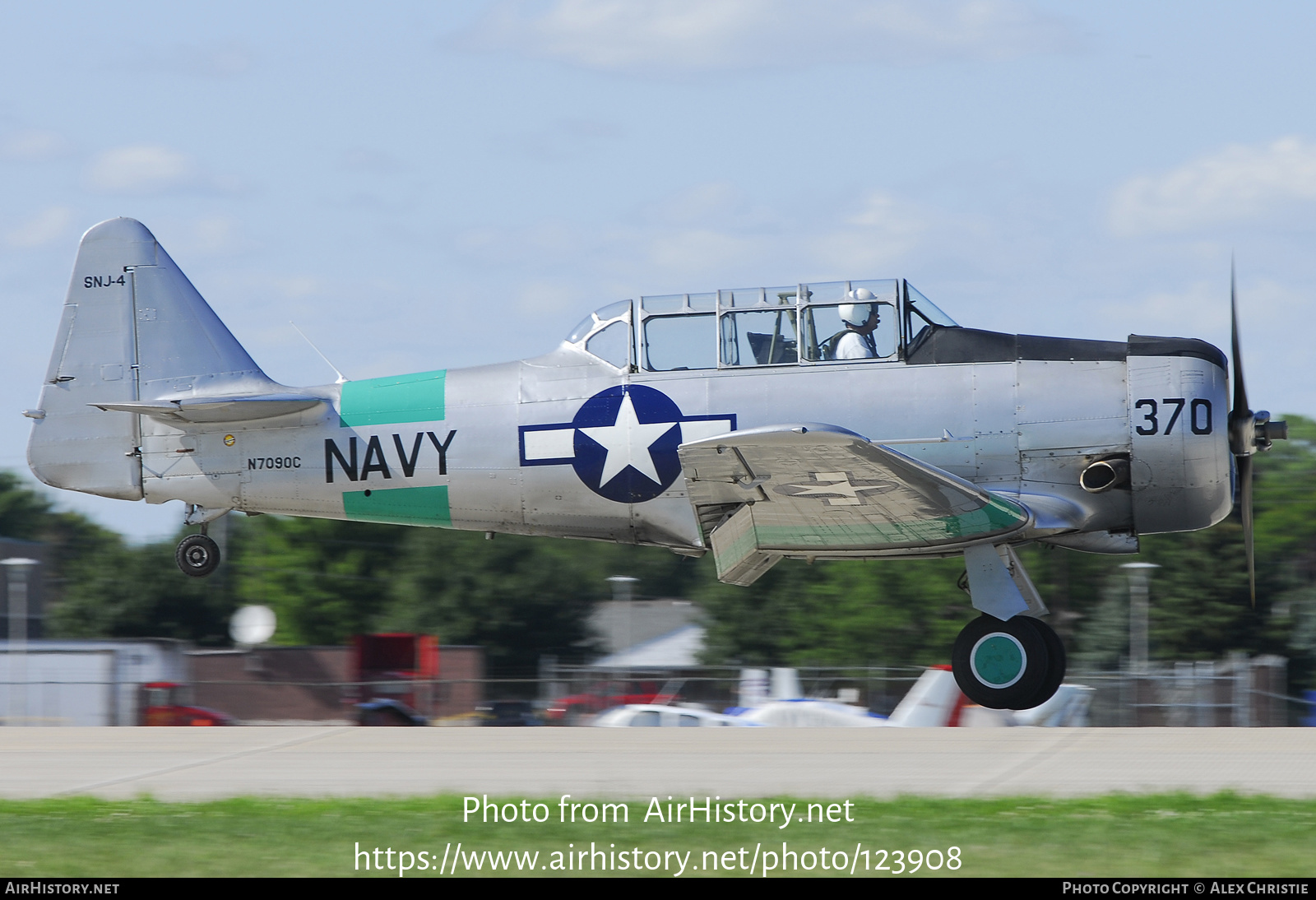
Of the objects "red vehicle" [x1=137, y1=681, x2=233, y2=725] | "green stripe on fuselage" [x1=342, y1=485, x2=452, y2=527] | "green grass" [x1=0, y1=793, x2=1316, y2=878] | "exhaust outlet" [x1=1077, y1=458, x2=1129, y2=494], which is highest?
"exhaust outlet" [x1=1077, y1=458, x2=1129, y2=494]

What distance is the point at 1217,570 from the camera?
4200cm

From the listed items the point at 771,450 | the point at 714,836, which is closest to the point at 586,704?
the point at 771,450

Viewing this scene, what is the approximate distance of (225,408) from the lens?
11.0 m

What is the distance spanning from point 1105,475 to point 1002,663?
1.47 meters

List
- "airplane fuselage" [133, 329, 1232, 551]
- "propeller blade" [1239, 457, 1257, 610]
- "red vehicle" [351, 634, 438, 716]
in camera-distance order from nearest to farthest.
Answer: "airplane fuselage" [133, 329, 1232, 551] → "propeller blade" [1239, 457, 1257, 610] → "red vehicle" [351, 634, 438, 716]

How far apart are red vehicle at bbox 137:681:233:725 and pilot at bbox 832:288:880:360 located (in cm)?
1587

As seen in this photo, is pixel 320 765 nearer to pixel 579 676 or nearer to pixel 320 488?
pixel 320 488

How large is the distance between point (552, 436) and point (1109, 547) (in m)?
4.05

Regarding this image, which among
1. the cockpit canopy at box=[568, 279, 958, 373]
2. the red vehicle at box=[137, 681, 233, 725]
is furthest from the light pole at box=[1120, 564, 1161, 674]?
the cockpit canopy at box=[568, 279, 958, 373]

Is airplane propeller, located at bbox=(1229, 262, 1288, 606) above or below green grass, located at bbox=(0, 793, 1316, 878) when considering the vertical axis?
above

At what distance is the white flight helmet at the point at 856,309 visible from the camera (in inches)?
401

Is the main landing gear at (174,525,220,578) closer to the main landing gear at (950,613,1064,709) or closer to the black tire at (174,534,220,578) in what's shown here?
the black tire at (174,534,220,578)

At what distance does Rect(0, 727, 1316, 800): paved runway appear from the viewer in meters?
7.91

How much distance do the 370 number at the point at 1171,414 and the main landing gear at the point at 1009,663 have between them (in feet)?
5.08
